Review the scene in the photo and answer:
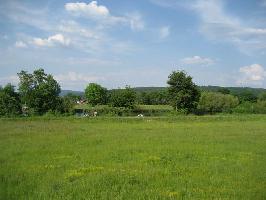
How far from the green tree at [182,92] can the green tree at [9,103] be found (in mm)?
28670

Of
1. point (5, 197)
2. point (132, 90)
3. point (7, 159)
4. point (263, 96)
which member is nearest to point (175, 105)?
point (132, 90)

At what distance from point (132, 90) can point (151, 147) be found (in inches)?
2957

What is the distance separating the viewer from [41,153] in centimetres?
2184

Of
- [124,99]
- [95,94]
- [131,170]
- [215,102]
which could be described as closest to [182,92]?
[124,99]

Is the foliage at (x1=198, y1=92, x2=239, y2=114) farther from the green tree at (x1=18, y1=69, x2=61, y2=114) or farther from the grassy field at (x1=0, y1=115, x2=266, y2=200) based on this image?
the grassy field at (x1=0, y1=115, x2=266, y2=200)

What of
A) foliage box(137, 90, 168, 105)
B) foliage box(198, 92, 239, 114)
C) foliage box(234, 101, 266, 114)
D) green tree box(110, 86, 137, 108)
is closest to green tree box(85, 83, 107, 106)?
green tree box(110, 86, 137, 108)

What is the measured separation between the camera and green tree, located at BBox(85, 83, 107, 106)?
118m

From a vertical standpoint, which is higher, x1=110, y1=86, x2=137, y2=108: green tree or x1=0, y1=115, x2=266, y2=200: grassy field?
x1=110, y1=86, x2=137, y2=108: green tree

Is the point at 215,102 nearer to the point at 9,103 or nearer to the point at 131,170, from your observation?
the point at 9,103

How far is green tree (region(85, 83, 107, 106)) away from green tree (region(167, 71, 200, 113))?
37.4m

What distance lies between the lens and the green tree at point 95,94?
118375 mm

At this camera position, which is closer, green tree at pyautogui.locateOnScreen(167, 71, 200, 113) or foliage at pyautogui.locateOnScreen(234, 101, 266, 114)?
green tree at pyautogui.locateOnScreen(167, 71, 200, 113)

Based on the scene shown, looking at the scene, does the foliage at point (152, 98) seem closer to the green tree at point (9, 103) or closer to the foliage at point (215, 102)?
the foliage at point (215, 102)

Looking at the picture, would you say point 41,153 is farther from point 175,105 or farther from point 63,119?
point 175,105
